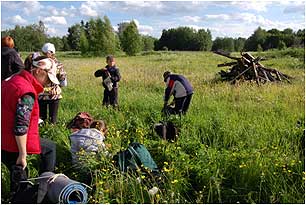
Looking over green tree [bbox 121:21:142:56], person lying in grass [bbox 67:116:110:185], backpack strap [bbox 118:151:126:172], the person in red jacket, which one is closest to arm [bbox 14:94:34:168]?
the person in red jacket

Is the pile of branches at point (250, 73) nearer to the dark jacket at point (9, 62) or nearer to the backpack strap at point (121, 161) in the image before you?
the dark jacket at point (9, 62)

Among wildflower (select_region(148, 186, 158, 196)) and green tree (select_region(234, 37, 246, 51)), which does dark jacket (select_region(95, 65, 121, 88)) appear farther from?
green tree (select_region(234, 37, 246, 51))

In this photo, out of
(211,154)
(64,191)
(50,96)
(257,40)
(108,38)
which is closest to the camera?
(64,191)

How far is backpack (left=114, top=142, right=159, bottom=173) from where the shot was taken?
450cm

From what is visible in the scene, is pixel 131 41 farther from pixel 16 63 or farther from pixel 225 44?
pixel 16 63

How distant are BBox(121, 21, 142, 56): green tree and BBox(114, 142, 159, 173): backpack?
50.8 metres

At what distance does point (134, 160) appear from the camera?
14.8ft

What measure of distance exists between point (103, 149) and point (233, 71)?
Result: 9.84 m

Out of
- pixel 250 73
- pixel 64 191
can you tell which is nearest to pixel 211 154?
pixel 64 191

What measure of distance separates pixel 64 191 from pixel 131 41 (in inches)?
2066

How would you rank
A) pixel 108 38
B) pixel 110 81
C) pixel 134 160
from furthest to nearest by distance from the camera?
1. pixel 108 38
2. pixel 110 81
3. pixel 134 160

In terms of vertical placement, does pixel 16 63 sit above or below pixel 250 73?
above

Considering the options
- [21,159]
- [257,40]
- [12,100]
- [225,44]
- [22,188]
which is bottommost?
[22,188]

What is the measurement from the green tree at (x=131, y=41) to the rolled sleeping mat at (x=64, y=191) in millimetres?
51404
